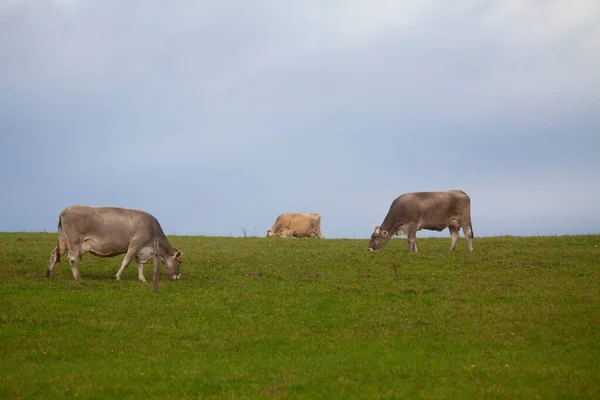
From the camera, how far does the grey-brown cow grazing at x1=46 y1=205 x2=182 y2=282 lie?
24734 millimetres

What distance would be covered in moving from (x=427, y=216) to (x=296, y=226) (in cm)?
2111

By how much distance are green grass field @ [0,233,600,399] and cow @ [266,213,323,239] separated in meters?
22.0

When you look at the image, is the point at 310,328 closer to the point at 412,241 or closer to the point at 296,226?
the point at 412,241

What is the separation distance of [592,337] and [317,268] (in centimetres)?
1235

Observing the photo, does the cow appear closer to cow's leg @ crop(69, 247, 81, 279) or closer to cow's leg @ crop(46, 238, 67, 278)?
cow's leg @ crop(46, 238, 67, 278)

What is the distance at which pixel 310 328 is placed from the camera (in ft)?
61.1

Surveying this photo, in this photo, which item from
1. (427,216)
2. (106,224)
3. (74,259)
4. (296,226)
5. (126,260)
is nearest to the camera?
(74,259)

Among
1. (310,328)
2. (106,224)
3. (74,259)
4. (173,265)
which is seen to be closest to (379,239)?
(173,265)

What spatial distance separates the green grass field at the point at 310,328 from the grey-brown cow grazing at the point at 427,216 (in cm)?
274

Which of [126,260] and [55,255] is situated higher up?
[55,255]

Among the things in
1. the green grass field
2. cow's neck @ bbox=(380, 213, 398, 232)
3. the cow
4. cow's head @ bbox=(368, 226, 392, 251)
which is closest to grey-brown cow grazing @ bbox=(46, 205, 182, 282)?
the green grass field

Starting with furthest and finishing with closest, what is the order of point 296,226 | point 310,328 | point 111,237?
point 296,226
point 111,237
point 310,328

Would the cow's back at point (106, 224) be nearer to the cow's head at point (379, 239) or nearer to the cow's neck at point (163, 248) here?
the cow's neck at point (163, 248)

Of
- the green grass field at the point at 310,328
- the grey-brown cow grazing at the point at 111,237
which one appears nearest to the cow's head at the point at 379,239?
the green grass field at the point at 310,328
